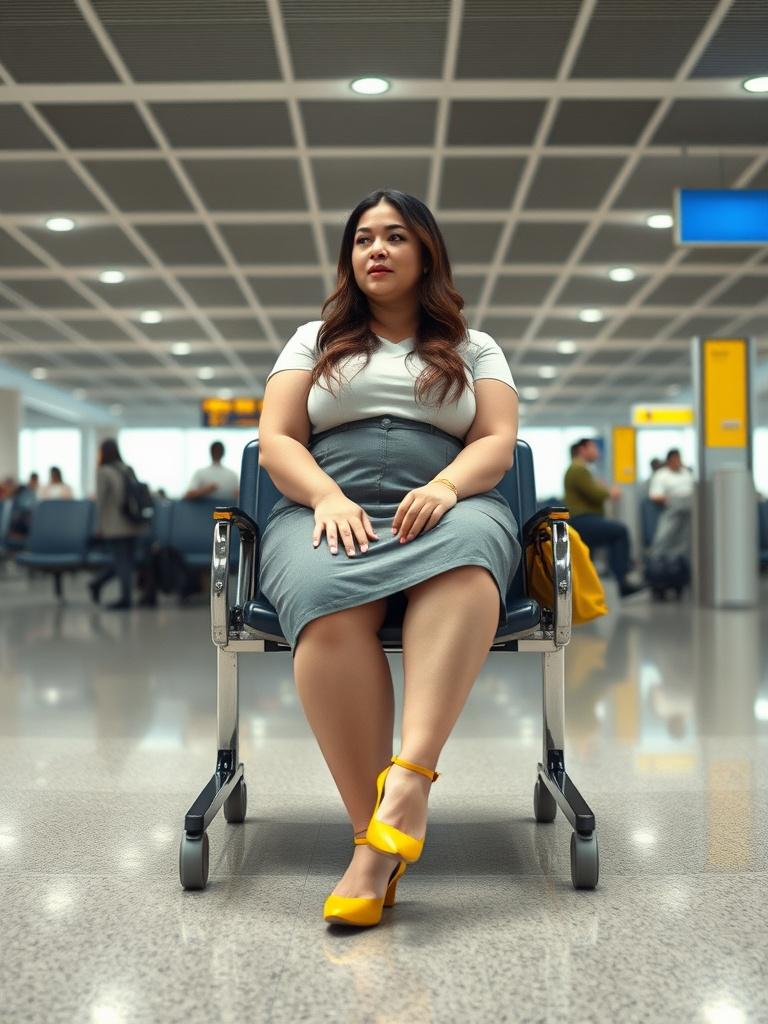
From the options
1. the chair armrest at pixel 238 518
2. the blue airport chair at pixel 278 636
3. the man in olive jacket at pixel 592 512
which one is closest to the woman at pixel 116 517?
the man in olive jacket at pixel 592 512

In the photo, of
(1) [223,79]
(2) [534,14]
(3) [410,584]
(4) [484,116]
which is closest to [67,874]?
(3) [410,584]

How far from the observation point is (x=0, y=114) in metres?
7.05

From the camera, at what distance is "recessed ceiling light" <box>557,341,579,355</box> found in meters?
16.0

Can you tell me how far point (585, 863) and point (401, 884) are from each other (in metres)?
0.34

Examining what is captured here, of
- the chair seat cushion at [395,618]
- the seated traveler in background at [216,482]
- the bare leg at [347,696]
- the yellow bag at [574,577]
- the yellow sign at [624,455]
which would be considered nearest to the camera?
the bare leg at [347,696]

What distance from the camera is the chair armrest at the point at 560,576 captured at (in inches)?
78.2

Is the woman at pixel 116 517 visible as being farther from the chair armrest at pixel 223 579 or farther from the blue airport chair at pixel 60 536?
the chair armrest at pixel 223 579

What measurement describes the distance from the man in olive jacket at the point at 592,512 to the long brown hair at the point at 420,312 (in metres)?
6.69

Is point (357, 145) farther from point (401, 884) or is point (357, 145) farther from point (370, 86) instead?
point (401, 884)

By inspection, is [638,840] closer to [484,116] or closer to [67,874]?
[67,874]

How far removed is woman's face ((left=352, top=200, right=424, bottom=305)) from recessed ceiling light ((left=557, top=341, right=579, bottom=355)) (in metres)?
14.1

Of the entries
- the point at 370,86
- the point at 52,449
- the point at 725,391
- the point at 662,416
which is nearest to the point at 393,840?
the point at 370,86

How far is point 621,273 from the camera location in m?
11.6

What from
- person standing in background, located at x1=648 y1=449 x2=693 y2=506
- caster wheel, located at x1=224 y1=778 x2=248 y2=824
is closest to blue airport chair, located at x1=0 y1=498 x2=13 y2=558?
person standing in background, located at x1=648 y1=449 x2=693 y2=506
